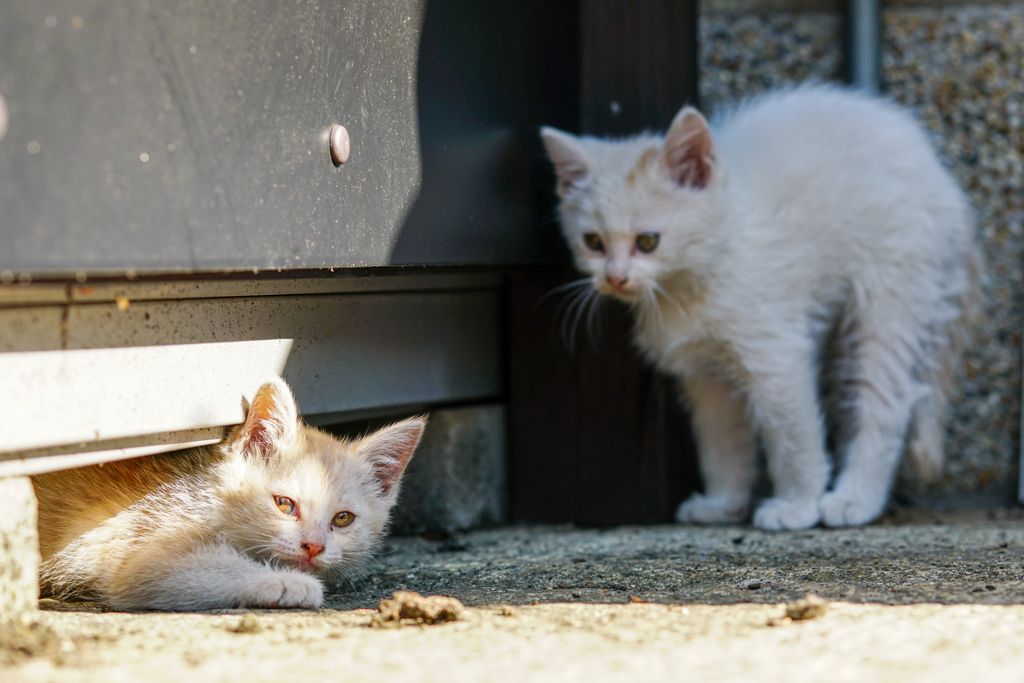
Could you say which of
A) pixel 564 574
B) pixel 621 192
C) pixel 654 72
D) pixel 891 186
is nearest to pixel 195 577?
pixel 564 574

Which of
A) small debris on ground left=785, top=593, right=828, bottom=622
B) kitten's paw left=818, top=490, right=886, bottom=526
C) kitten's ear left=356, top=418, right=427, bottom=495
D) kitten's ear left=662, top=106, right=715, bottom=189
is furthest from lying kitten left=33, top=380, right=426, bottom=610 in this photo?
kitten's paw left=818, top=490, right=886, bottom=526

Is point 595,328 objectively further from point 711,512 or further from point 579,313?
point 711,512

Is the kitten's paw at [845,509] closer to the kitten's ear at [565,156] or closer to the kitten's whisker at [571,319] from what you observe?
the kitten's whisker at [571,319]

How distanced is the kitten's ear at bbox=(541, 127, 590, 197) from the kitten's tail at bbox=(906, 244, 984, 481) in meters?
1.47

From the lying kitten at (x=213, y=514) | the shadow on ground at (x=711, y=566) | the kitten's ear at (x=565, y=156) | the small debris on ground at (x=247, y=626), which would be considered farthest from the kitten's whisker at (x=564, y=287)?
the small debris on ground at (x=247, y=626)

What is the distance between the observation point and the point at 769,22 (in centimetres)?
384

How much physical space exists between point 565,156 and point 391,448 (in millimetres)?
1153

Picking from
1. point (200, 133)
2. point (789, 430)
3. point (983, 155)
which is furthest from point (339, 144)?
point (983, 155)

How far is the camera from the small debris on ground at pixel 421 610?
6.06ft

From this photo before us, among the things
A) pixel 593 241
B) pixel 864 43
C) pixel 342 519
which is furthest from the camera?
pixel 864 43

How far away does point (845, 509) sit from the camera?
3133 millimetres

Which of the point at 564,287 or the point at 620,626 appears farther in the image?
the point at 564,287

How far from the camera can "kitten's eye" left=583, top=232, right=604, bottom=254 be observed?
3102 millimetres

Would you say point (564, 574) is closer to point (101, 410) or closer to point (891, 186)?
point (101, 410)
